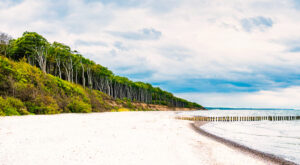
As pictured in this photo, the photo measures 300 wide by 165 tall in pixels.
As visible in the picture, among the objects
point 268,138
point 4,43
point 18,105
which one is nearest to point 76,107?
point 18,105

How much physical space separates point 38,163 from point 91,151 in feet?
7.16

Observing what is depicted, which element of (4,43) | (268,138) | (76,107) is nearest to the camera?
(268,138)

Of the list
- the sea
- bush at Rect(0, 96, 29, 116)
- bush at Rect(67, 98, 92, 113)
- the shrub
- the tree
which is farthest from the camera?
the tree

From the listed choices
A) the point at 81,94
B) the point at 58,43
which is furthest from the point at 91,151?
the point at 58,43

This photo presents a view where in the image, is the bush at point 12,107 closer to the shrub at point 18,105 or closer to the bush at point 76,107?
the shrub at point 18,105

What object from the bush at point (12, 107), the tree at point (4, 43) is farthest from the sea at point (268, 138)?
the tree at point (4, 43)

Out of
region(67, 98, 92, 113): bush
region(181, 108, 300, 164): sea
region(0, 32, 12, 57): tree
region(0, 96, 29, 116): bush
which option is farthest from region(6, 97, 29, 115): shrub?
region(0, 32, 12, 57): tree

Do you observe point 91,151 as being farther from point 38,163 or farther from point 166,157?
point 166,157

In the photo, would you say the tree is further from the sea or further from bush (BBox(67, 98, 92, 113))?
the sea

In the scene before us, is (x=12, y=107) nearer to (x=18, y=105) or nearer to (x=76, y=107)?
(x=18, y=105)

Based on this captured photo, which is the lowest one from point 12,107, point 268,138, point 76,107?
point 268,138

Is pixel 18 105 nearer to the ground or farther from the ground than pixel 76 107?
farther from the ground

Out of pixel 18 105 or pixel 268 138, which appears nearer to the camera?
pixel 268 138

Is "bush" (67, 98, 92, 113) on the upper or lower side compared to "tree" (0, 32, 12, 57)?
lower
